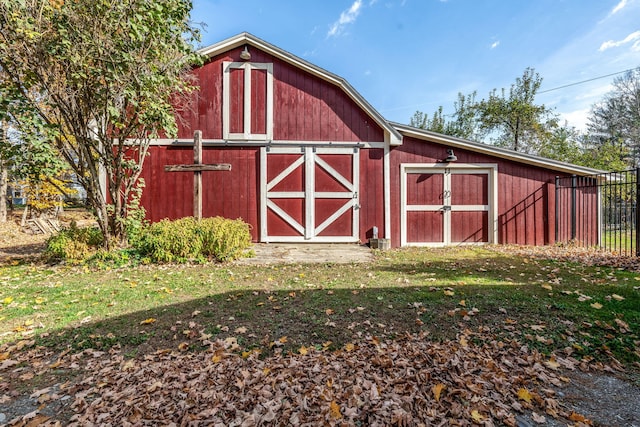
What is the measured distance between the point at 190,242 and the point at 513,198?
26.8 ft

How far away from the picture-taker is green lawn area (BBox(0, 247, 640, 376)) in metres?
2.57

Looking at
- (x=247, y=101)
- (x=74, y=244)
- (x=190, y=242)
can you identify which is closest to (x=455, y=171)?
(x=247, y=101)

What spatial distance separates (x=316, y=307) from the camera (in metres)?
3.25

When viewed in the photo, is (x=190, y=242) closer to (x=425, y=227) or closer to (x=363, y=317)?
(x=363, y=317)

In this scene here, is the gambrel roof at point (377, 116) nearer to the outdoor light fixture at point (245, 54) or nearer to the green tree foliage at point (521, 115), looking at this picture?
the outdoor light fixture at point (245, 54)

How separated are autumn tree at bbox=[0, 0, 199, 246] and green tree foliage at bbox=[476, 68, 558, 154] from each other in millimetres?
17614

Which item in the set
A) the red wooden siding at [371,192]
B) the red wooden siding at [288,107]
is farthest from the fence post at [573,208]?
the red wooden siding at [288,107]

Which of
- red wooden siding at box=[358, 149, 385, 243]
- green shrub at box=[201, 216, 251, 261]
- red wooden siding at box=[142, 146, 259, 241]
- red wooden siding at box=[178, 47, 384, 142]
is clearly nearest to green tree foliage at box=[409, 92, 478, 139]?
red wooden siding at box=[358, 149, 385, 243]

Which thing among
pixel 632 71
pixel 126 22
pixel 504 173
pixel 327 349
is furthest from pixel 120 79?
pixel 632 71

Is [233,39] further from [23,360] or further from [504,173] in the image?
[504,173]

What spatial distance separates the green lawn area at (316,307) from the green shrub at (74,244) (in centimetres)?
45

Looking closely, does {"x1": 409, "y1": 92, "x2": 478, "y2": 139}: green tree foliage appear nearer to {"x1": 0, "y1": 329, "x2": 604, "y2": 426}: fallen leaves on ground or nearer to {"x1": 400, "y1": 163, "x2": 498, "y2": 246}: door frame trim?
{"x1": 400, "y1": 163, "x2": 498, "y2": 246}: door frame trim

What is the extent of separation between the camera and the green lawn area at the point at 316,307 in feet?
8.45

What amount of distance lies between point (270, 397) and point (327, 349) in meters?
0.72
